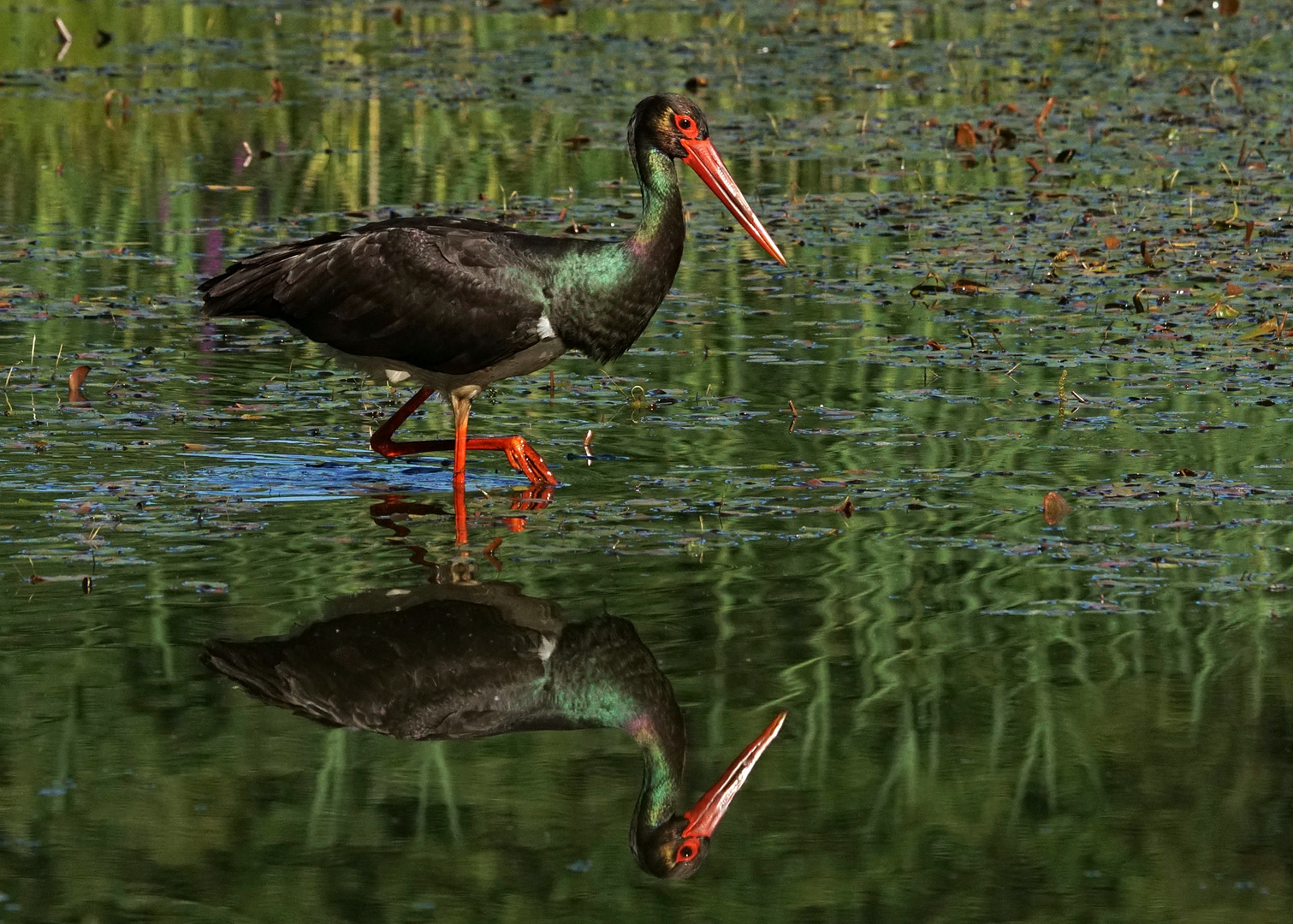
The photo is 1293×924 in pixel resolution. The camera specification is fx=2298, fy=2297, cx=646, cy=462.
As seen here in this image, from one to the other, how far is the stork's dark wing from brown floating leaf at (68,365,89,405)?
967mm

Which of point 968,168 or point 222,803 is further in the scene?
point 968,168

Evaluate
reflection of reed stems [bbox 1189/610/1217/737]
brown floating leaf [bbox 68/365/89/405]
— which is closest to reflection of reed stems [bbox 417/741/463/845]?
reflection of reed stems [bbox 1189/610/1217/737]

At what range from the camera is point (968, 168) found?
14.2 m

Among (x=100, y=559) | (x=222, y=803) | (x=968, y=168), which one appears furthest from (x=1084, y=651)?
(x=968, y=168)

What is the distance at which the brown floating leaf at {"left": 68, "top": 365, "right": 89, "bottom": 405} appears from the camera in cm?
903

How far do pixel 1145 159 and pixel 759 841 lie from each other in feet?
33.1

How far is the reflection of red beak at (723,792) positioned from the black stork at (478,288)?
96.6 inches

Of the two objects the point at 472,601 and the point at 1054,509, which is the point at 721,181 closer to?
the point at 1054,509

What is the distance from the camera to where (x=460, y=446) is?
26.2ft

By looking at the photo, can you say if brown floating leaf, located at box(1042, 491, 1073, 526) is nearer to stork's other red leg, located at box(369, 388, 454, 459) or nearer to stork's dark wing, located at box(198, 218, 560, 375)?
stork's dark wing, located at box(198, 218, 560, 375)

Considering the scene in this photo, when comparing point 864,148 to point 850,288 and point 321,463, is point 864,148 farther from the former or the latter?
point 321,463

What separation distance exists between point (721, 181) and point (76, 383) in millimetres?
2779

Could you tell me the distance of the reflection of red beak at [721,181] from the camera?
8.09 metres

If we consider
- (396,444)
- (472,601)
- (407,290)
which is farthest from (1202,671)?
(396,444)
